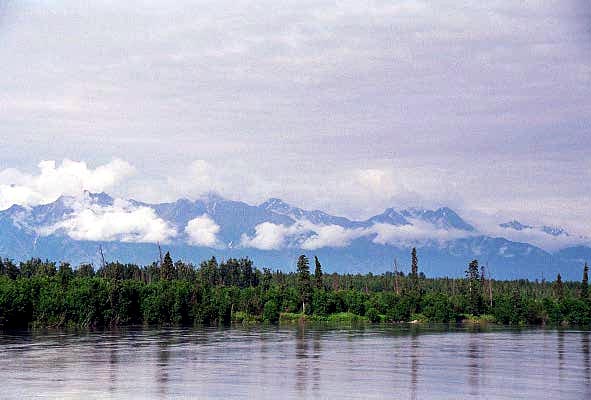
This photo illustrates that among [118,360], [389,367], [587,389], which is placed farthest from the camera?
[118,360]

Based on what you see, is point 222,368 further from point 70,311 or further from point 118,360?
point 70,311

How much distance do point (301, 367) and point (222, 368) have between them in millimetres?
7611

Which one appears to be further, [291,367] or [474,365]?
[474,365]

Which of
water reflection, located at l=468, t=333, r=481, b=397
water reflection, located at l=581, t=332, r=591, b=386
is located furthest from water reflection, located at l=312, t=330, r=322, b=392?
water reflection, located at l=581, t=332, r=591, b=386

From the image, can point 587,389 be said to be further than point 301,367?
No

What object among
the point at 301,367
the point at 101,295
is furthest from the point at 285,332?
the point at 301,367

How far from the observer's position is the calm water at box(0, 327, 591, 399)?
70500 mm

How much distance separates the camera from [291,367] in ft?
291

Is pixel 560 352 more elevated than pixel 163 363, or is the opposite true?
pixel 163 363

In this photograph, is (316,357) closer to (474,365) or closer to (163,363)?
(163,363)

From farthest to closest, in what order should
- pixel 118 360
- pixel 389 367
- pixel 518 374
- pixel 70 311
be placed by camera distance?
1. pixel 70 311
2. pixel 118 360
3. pixel 389 367
4. pixel 518 374

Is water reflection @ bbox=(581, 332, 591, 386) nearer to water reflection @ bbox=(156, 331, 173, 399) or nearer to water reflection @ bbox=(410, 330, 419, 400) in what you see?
water reflection @ bbox=(410, 330, 419, 400)

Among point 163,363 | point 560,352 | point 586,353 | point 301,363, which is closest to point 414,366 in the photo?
point 301,363

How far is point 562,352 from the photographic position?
4333 inches
